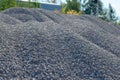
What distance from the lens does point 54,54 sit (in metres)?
4.71

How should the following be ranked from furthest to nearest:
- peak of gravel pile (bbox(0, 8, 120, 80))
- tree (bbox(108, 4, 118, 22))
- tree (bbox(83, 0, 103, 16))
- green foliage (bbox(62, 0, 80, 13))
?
tree (bbox(83, 0, 103, 16)), tree (bbox(108, 4, 118, 22)), green foliage (bbox(62, 0, 80, 13)), peak of gravel pile (bbox(0, 8, 120, 80))

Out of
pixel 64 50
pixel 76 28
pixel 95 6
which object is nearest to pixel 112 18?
pixel 95 6

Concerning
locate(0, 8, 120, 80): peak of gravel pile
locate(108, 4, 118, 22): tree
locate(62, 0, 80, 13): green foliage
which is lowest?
locate(108, 4, 118, 22): tree

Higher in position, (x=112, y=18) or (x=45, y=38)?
(x=45, y=38)

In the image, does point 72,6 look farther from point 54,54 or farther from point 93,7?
point 54,54

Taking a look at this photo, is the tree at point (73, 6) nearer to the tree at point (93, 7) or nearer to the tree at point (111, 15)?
the tree at point (93, 7)

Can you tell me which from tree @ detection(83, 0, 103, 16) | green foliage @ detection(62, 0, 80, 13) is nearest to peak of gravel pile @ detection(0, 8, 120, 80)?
green foliage @ detection(62, 0, 80, 13)


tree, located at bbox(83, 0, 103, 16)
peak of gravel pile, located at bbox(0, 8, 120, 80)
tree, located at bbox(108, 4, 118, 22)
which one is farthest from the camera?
tree, located at bbox(83, 0, 103, 16)

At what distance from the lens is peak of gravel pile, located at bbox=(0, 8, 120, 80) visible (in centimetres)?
418

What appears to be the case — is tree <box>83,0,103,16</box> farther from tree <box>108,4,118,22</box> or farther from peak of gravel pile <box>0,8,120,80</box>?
peak of gravel pile <box>0,8,120,80</box>

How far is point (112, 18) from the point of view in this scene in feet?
70.1

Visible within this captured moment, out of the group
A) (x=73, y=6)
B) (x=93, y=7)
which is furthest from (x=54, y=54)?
(x=93, y=7)

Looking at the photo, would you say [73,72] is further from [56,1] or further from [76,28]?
[56,1]

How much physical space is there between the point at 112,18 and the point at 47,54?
56.5 feet
